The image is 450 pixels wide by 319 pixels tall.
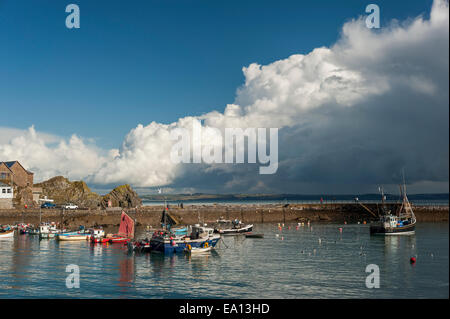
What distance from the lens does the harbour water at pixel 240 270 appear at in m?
36.3

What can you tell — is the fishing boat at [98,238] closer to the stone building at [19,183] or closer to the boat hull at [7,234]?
the boat hull at [7,234]

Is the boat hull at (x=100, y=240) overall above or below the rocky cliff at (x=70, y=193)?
below

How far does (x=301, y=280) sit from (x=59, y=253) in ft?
139

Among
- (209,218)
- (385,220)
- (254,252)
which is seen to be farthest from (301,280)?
(209,218)

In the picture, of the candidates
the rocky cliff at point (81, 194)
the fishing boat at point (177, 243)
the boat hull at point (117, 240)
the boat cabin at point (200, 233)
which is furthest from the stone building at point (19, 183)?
the boat cabin at point (200, 233)

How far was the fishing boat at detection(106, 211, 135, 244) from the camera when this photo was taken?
7581cm

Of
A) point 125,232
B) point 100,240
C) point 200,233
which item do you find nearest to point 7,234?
point 100,240

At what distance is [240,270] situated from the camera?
155ft

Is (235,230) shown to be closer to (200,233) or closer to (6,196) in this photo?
A: (200,233)

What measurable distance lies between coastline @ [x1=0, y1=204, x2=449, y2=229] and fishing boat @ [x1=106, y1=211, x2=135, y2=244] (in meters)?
29.8

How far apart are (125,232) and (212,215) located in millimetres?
45109

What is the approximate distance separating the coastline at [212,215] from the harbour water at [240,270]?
32.7 m
